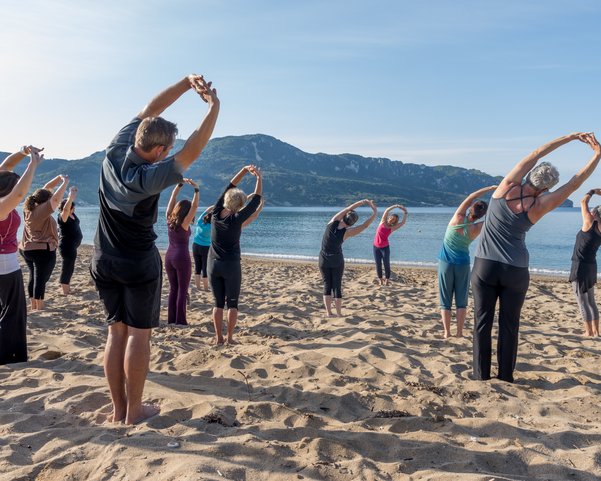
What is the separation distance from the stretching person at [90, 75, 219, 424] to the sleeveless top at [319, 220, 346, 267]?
4.48 m

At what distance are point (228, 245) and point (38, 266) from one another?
3.13 m

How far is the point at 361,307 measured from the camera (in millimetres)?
8539

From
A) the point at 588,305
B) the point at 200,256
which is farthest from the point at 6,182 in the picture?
the point at 588,305

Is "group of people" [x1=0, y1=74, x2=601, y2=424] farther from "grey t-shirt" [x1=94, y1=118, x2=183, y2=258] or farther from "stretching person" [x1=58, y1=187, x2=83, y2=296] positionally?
"stretching person" [x1=58, y1=187, x2=83, y2=296]

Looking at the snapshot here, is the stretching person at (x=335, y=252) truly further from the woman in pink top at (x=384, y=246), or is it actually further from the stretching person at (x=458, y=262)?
the woman in pink top at (x=384, y=246)

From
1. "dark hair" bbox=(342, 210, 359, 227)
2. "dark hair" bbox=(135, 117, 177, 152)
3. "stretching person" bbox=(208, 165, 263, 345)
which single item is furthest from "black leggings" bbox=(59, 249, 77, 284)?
"dark hair" bbox=(135, 117, 177, 152)

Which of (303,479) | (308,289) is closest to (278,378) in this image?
(303,479)

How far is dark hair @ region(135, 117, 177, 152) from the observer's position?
111 inches

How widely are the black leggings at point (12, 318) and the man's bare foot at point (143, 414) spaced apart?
180 cm

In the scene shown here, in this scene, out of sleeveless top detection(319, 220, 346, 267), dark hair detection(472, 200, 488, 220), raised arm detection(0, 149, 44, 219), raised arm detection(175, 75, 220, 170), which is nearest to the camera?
raised arm detection(175, 75, 220, 170)

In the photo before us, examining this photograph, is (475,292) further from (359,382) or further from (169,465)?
(169,465)

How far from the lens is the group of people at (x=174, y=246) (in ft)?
9.50

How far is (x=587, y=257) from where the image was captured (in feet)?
21.2

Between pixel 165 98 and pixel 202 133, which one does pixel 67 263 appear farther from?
A: pixel 202 133
